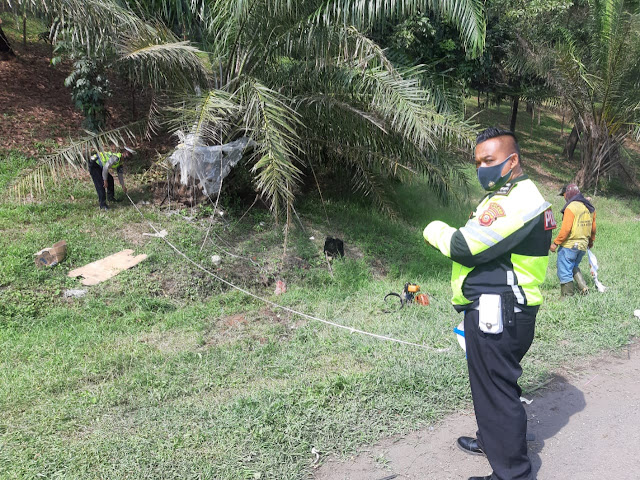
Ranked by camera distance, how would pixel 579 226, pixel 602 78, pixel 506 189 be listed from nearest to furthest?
1. pixel 506 189
2. pixel 579 226
3. pixel 602 78

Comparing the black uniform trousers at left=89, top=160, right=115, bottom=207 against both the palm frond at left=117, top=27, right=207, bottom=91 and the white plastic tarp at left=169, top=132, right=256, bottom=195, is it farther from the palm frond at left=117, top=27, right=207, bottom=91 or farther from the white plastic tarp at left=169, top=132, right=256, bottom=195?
the palm frond at left=117, top=27, right=207, bottom=91

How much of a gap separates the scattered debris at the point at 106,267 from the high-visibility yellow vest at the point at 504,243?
4.59 meters

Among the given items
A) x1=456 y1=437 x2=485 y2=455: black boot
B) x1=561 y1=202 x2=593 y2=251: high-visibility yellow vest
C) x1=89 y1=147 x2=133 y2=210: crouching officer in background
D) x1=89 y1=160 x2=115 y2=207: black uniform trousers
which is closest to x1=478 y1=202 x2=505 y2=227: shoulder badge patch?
x1=456 y1=437 x2=485 y2=455: black boot

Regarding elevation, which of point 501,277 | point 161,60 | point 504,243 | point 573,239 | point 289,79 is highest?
point 161,60

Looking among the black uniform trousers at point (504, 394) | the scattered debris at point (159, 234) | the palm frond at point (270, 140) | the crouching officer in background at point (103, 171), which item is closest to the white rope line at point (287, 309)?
the scattered debris at point (159, 234)

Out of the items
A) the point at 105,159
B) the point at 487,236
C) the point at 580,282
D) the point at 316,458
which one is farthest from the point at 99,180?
the point at 580,282

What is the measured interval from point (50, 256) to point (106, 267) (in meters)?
0.65

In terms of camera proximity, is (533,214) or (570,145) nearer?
(533,214)

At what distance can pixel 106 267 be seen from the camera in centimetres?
611

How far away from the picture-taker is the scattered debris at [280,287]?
6358mm

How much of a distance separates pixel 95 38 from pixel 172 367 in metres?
4.21

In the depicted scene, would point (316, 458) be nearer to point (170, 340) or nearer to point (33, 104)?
point (170, 340)

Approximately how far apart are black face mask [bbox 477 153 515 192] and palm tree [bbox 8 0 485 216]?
10.2ft

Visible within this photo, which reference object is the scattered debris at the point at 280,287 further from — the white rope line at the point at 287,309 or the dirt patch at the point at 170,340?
the dirt patch at the point at 170,340
